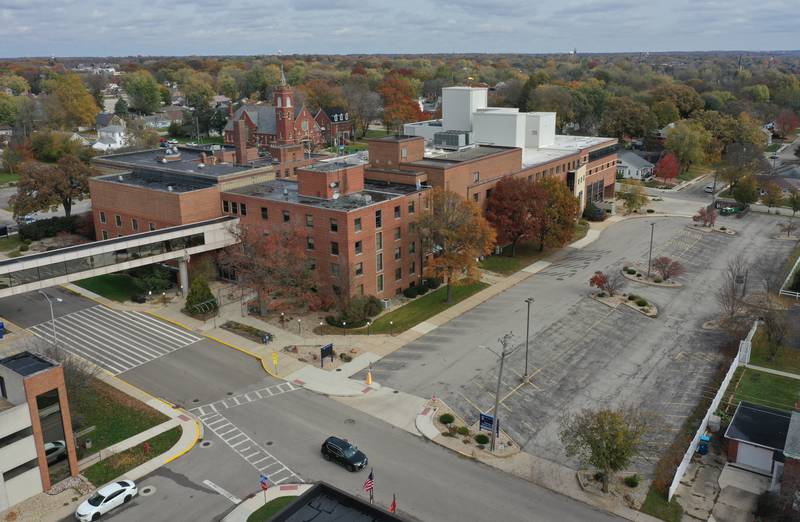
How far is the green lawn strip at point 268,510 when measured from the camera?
106 feet

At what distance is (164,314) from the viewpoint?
59094 mm

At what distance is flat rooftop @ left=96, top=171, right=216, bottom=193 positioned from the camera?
68125 mm

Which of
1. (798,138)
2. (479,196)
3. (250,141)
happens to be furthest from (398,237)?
(798,138)

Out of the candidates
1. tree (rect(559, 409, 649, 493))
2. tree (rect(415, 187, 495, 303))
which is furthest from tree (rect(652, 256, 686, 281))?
tree (rect(559, 409, 649, 493))

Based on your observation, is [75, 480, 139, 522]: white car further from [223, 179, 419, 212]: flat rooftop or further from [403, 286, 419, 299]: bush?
[403, 286, 419, 299]: bush

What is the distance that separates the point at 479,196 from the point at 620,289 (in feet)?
66.2

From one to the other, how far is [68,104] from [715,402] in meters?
173

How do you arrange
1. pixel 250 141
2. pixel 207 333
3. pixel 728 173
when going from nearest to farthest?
pixel 207 333 < pixel 728 173 < pixel 250 141

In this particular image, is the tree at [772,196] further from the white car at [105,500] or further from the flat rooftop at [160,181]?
the white car at [105,500]

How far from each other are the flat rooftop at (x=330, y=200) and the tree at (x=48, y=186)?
29.1 meters

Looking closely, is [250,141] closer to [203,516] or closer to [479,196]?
[479,196]

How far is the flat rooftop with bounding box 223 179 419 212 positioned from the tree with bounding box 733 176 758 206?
59.1 m

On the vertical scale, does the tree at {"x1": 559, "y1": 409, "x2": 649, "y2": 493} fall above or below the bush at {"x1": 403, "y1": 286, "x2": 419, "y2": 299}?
above

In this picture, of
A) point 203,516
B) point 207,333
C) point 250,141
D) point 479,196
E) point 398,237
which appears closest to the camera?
point 203,516
